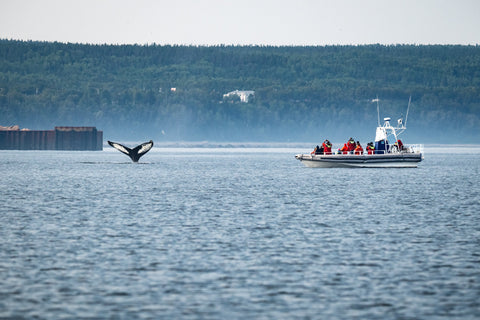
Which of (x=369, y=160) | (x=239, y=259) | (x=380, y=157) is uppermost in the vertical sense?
(x=380, y=157)

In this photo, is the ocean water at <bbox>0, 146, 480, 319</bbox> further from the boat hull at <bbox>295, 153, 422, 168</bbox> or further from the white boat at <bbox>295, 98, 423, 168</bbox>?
the white boat at <bbox>295, 98, 423, 168</bbox>

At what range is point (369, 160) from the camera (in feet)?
301

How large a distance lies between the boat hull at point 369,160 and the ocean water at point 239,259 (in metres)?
39.8

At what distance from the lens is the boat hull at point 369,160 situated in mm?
91750

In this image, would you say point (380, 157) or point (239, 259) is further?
point (380, 157)

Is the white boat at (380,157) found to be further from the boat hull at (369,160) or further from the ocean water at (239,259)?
the ocean water at (239,259)

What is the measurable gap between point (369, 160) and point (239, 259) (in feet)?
218

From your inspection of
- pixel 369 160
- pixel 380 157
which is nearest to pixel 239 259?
pixel 380 157

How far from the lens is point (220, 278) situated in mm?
23469

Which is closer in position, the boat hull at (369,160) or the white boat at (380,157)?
the boat hull at (369,160)

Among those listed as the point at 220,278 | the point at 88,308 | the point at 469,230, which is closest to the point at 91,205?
the point at 469,230

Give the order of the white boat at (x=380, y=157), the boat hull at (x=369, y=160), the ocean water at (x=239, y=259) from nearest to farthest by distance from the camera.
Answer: the ocean water at (x=239, y=259), the boat hull at (x=369, y=160), the white boat at (x=380, y=157)

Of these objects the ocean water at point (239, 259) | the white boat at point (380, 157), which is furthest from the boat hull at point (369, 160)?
the ocean water at point (239, 259)

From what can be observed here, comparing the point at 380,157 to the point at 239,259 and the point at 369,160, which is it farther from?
the point at 239,259
